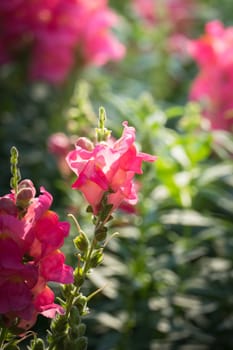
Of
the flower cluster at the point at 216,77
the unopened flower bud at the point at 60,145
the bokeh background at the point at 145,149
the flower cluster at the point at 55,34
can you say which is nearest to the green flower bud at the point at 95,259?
the bokeh background at the point at 145,149

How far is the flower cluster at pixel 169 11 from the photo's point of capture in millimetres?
2489

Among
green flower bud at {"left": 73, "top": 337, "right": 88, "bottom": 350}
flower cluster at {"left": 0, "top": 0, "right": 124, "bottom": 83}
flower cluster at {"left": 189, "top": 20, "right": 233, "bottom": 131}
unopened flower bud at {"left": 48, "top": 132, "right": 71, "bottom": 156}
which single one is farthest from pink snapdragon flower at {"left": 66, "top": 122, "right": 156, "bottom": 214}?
flower cluster at {"left": 0, "top": 0, "right": 124, "bottom": 83}

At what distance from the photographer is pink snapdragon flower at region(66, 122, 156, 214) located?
758 mm

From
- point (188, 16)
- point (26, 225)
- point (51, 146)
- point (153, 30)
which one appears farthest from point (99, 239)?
point (188, 16)

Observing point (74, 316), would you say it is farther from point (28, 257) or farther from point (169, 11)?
point (169, 11)

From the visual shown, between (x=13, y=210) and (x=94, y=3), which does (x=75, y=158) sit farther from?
(x=94, y=3)

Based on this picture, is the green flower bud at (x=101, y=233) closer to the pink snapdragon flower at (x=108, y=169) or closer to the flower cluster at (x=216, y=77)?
the pink snapdragon flower at (x=108, y=169)

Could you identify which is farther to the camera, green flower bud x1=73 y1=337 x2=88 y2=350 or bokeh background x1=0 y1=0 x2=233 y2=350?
bokeh background x1=0 y1=0 x2=233 y2=350

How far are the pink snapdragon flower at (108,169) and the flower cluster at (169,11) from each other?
1.72 metres

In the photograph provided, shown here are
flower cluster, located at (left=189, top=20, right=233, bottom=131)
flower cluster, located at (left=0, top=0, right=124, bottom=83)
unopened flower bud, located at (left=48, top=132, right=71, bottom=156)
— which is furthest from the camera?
flower cluster, located at (left=0, top=0, right=124, bottom=83)

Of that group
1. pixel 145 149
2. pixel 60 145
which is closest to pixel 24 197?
pixel 145 149

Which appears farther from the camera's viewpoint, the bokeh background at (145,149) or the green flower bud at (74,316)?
the bokeh background at (145,149)

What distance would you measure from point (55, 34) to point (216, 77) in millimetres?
464

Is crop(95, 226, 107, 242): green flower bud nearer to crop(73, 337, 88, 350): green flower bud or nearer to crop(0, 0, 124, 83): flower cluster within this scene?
crop(73, 337, 88, 350): green flower bud
